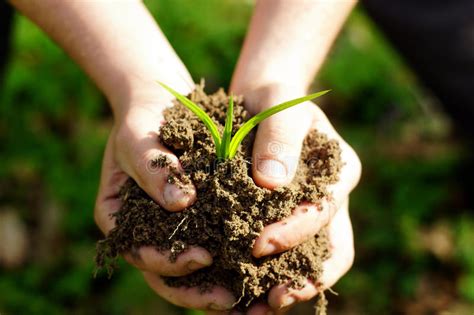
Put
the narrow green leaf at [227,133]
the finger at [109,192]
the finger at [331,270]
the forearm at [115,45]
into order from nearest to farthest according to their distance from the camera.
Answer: the narrow green leaf at [227,133]
the finger at [331,270]
the finger at [109,192]
the forearm at [115,45]

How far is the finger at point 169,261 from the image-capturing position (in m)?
1.75

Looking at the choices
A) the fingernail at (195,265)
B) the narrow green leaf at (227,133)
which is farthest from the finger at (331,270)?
the narrow green leaf at (227,133)

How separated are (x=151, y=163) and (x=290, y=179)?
47 cm

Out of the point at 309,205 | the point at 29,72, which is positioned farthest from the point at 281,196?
the point at 29,72

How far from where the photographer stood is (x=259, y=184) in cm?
176

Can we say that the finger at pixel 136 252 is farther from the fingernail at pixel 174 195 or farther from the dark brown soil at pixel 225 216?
the fingernail at pixel 174 195

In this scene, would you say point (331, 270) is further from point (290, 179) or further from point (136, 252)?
point (136, 252)

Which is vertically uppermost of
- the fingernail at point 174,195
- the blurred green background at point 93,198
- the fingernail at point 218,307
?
the fingernail at point 174,195

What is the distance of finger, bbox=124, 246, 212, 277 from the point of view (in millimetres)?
1753

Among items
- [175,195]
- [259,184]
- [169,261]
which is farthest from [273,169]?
[169,261]

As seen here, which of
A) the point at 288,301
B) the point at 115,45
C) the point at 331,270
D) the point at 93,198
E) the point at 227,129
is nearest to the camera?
the point at 227,129

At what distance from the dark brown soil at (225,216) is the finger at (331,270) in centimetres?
4

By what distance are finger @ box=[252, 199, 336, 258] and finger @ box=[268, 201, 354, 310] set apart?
0.16 meters

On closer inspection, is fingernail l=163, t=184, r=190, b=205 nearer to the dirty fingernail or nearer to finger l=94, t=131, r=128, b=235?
the dirty fingernail
